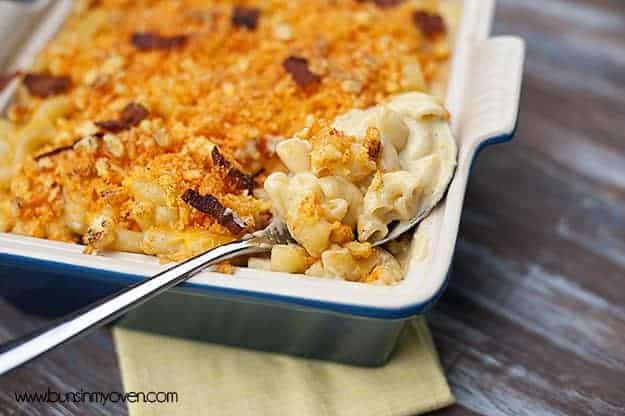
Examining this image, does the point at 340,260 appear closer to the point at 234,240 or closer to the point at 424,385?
the point at 234,240

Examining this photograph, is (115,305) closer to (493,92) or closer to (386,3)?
(493,92)

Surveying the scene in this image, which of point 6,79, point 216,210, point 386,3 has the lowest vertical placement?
point 216,210

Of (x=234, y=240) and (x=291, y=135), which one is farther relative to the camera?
(x=291, y=135)

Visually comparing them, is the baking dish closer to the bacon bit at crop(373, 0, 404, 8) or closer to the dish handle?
the dish handle

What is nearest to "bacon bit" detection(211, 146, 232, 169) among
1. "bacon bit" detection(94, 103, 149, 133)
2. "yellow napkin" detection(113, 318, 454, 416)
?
"bacon bit" detection(94, 103, 149, 133)

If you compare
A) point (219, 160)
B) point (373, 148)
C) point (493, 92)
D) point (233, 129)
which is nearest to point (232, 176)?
point (219, 160)

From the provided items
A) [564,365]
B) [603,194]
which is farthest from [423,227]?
[603,194]
